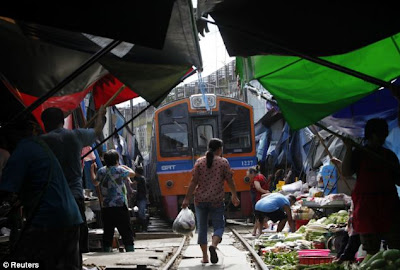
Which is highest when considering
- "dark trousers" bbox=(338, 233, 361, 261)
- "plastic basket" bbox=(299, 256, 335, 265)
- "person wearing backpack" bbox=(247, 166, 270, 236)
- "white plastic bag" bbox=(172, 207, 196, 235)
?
"person wearing backpack" bbox=(247, 166, 270, 236)

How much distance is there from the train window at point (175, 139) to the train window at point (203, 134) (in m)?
0.34

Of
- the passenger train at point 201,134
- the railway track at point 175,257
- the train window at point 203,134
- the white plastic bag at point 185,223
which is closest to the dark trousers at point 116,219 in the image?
the railway track at point 175,257

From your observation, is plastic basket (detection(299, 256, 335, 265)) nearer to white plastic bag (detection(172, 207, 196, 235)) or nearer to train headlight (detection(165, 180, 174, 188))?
white plastic bag (detection(172, 207, 196, 235))

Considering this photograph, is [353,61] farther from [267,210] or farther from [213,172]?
[267,210]

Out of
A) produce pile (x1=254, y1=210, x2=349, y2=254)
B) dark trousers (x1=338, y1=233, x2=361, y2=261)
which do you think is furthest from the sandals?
dark trousers (x1=338, y1=233, x2=361, y2=261)

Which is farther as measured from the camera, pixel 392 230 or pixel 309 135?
pixel 309 135

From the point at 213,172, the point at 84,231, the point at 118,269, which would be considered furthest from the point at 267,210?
the point at 84,231

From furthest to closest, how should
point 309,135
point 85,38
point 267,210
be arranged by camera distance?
point 309,135
point 267,210
point 85,38

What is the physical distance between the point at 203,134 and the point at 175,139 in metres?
0.79

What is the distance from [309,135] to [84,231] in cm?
1453

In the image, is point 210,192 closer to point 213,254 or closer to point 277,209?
point 213,254

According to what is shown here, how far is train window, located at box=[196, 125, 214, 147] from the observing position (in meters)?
18.0

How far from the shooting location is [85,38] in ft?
17.9

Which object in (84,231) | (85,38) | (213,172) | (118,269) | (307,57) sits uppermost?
(85,38)
